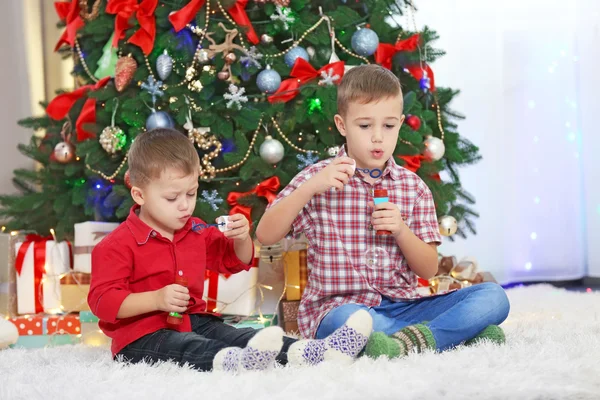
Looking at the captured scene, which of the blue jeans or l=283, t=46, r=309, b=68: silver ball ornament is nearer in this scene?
the blue jeans

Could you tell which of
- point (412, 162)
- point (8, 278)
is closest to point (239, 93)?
point (412, 162)

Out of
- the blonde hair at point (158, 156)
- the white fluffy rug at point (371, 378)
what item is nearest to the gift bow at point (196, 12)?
the blonde hair at point (158, 156)

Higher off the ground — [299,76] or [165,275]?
[299,76]

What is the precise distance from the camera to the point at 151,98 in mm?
2279

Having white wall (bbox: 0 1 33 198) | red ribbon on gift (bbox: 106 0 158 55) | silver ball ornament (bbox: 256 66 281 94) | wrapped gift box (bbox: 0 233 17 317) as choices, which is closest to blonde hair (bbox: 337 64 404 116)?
silver ball ornament (bbox: 256 66 281 94)

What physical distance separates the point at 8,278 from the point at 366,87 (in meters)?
1.41

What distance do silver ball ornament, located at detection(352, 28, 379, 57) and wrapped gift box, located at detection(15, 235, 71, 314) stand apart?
1138 mm

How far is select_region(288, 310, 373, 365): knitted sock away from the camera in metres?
1.46

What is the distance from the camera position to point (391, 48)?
2.33 m

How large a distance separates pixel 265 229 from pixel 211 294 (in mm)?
557

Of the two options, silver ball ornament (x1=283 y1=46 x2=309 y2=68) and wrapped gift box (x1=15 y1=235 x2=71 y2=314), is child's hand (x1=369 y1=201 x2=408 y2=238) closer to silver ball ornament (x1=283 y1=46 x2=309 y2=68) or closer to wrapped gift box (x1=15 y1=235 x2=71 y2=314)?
silver ball ornament (x1=283 y1=46 x2=309 y2=68)

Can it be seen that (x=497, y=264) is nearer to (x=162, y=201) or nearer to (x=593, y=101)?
(x=593, y=101)

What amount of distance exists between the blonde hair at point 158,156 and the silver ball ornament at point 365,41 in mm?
819

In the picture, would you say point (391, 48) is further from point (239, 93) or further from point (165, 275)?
point (165, 275)
